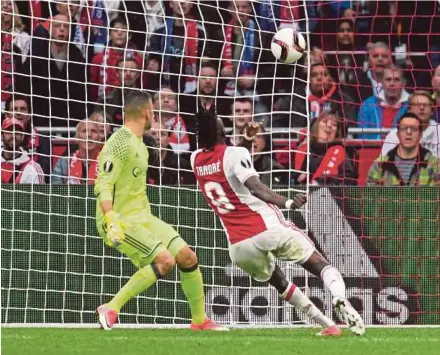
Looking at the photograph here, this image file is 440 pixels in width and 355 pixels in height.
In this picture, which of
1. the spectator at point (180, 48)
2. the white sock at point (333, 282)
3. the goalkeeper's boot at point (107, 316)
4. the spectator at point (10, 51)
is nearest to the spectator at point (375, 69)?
the spectator at point (180, 48)

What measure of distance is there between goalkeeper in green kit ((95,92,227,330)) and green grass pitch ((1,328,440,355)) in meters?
0.39

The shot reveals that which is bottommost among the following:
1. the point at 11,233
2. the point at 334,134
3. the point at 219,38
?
the point at 11,233

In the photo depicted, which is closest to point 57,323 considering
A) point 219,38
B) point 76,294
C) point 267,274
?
point 76,294

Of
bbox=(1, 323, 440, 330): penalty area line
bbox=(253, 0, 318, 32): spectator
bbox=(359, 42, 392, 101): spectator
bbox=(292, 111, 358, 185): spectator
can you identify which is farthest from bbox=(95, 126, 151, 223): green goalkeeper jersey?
bbox=(253, 0, 318, 32): spectator

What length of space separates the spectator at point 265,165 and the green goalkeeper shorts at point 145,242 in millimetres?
2545

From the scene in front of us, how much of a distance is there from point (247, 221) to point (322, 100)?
15.9 ft

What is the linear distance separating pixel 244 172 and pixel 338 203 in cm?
314

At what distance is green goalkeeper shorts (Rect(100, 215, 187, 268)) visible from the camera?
11.5 meters

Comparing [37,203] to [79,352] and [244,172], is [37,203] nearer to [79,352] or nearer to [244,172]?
[244,172]

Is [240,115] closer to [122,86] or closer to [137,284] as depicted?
[122,86]

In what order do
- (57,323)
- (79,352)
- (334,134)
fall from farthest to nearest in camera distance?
(334,134) < (57,323) < (79,352)

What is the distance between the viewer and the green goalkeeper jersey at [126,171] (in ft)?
37.3

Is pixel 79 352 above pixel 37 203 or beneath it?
beneath

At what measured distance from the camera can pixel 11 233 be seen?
1373cm
